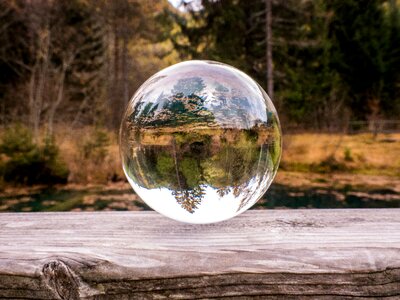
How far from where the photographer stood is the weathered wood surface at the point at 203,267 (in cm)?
68

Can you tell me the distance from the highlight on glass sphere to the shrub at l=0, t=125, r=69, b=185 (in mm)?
8621

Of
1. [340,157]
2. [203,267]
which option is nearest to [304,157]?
[340,157]

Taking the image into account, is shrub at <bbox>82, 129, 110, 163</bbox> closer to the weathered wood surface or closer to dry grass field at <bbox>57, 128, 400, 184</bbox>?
dry grass field at <bbox>57, 128, 400, 184</bbox>

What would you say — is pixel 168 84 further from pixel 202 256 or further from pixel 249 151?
pixel 202 256

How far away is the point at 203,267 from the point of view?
689 millimetres

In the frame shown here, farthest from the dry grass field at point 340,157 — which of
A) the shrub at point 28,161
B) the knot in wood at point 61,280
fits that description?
the knot in wood at point 61,280

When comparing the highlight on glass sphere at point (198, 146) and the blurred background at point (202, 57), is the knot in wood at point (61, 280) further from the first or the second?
the blurred background at point (202, 57)

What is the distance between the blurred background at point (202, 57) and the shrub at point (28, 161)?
23 mm

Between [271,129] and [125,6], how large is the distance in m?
15.3

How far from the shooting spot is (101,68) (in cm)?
1597

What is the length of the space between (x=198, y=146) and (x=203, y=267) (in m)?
0.31

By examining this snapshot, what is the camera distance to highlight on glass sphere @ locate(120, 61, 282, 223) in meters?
0.91

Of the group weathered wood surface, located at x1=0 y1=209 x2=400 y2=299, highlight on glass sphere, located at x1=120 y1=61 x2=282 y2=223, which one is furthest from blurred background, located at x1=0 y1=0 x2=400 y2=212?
weathered wood surface, located at x1=0 y1=209 x2=400 y2=299

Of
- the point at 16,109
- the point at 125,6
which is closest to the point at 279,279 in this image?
the point at 16,109
